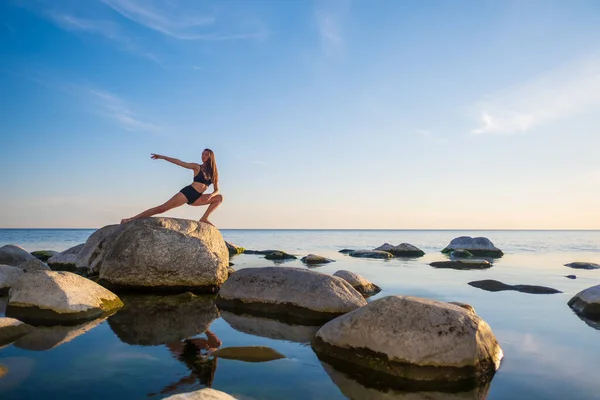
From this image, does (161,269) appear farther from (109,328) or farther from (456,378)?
(456,378)

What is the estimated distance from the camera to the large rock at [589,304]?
911 cm

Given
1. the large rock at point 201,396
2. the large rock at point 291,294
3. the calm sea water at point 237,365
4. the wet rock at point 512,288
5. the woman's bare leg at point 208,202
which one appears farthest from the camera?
the woman's bare leg at point 208,202

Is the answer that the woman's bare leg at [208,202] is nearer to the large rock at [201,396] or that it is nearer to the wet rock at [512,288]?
the wet rock at [512,288]

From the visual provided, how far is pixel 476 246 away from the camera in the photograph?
106 ft

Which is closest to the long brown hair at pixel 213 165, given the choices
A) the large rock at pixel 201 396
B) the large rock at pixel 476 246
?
the large rock at pixel 201 396

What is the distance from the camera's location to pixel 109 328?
7055 mm

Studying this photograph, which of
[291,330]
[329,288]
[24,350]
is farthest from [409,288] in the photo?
[24,350]

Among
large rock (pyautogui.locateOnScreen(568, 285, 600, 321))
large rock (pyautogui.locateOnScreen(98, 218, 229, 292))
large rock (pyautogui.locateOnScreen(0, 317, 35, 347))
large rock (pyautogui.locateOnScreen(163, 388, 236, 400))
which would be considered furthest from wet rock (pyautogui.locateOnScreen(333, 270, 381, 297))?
large rock (pyautogui.locateOnScreen(163, 388, 236, 400))

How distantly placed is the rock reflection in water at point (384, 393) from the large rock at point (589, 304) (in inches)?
225

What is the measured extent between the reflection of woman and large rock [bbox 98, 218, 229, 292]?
12.3ft

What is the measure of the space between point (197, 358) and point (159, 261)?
5.19 m

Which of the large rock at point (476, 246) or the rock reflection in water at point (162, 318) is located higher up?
the large rock at point (476, 246)

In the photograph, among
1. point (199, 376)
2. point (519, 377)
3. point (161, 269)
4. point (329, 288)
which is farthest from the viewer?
point (161, 269)

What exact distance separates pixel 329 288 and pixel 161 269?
4.44 meters
